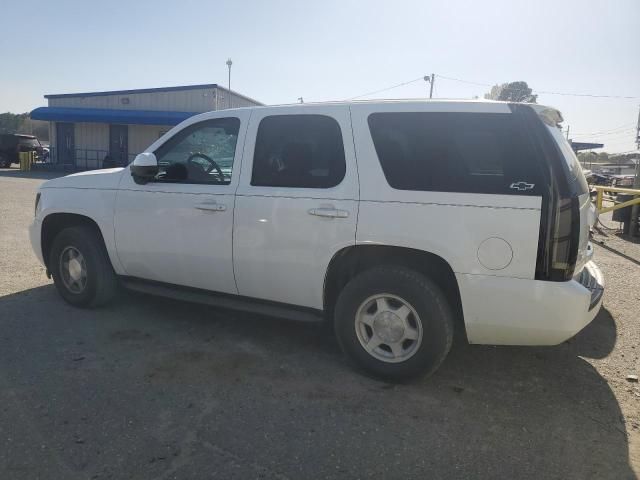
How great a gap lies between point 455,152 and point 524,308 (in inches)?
41.6

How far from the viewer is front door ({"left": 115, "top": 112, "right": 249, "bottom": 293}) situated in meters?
4.00

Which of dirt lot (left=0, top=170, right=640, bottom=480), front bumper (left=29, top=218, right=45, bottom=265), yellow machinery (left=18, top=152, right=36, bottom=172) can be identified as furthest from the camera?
yellow machinery (left=18, top=152, right=36, bottom=172)

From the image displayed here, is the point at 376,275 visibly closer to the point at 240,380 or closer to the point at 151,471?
the point at 240,380

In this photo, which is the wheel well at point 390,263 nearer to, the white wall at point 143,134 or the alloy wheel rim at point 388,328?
the alloy wheel rim at point 388,328

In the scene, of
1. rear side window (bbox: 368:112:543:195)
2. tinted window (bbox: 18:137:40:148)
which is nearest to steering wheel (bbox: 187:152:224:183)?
rear side window (bbox: 368:112:543:195)

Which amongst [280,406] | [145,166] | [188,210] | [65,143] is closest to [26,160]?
[65,143]

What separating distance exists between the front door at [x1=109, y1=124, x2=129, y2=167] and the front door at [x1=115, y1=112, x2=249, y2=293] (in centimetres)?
2516

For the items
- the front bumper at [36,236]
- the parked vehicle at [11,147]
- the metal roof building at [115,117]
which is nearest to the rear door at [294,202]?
the front bumper at [36,236]

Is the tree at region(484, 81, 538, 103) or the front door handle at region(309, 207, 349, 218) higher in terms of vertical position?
the tree at region(484, 81, 538, 103)

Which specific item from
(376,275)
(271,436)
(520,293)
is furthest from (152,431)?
(520,293)

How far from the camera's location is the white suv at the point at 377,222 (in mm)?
3039

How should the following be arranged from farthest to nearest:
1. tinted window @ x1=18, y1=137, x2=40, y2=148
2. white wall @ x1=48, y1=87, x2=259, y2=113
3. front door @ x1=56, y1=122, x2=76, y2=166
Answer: tinted window @ x1=18, y1=137, x2=40, y2=148, front door @ x1=56, y1=122, x2=76, y2=166, white wall @ x1=48, y1=87, x2=259, y2=113

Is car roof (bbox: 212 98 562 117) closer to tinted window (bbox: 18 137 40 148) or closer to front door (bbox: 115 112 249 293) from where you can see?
front door (bbox: 115 112 249 293)

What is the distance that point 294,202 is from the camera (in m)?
3.64
